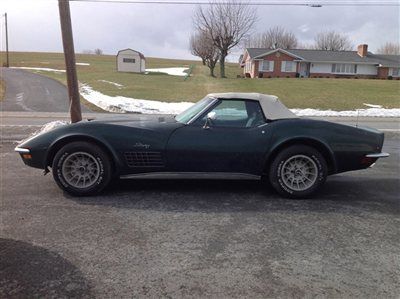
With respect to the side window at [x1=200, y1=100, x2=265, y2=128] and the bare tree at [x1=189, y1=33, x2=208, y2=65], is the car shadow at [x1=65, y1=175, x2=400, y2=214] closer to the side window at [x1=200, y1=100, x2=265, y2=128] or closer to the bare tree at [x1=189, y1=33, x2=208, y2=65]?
the side window at [x1=200, y1=100, x2=265, y2=128]

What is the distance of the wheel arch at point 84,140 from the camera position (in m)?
4.94

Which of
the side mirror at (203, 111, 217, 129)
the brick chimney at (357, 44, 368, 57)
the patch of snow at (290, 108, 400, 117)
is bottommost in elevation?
the patch of snow at (290, 108, 400, 117)

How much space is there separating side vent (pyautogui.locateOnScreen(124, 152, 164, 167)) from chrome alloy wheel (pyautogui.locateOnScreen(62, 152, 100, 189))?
0.37 metres

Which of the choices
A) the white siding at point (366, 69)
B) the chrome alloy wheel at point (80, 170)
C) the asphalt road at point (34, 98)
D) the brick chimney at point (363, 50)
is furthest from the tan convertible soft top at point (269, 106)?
the brick chimney at point (363, 50)

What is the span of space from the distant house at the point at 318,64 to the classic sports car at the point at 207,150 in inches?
2066

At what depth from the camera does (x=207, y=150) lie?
16.4 feet

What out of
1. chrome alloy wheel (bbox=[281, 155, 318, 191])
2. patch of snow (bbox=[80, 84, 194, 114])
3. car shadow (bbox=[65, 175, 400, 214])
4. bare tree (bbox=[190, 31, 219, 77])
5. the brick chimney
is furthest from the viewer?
the brick chimney

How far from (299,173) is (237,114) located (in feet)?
3.39

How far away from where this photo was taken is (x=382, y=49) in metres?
108

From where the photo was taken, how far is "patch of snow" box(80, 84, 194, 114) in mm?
19578

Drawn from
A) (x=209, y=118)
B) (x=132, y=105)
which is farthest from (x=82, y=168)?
(x=132, y=105)

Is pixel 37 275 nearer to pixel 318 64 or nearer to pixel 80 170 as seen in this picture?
pixel 80 170

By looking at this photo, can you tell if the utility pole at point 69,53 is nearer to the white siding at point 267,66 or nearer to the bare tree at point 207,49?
the bare tree at point 207,49

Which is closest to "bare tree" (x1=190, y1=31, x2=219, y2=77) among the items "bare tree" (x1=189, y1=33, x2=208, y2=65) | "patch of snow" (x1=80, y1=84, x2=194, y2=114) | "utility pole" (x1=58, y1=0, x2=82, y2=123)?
"bare tree" (x1=189, y1=33, x2=208, y2=65)
